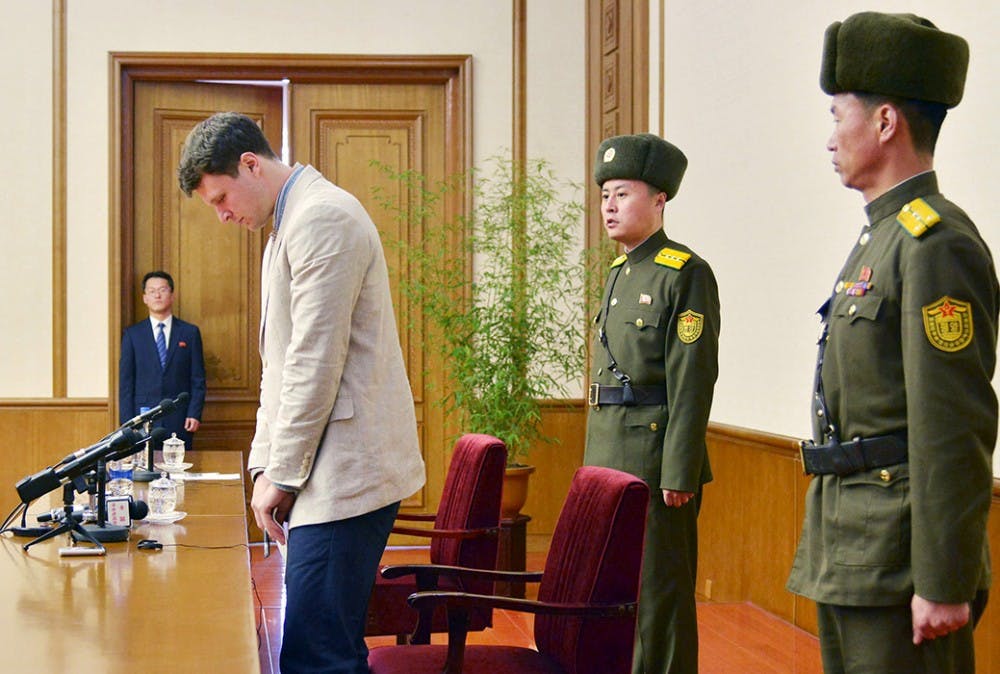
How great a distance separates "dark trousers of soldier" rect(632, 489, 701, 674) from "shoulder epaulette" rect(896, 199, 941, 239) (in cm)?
154

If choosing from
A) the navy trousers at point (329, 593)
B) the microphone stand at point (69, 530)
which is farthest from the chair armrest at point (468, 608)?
the microphone stand at point (69, 530)

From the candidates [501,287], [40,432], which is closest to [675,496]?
[501,287]

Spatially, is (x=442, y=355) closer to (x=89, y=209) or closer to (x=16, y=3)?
(x=89, y=209)

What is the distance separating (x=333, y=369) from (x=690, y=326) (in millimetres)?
1252

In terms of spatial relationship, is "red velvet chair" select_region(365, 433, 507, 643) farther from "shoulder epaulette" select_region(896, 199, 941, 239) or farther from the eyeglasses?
the eyeglasses

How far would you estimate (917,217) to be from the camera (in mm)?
1866

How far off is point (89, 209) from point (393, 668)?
509 centimetres

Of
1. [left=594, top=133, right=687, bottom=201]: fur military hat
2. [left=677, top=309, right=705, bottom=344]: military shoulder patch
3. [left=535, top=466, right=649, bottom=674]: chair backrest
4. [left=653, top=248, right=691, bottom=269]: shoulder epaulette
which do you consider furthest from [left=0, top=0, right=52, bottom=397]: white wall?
[left=535, top=466, right=649, bottom=674]: chair backrest

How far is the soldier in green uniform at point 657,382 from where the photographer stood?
3221 mm

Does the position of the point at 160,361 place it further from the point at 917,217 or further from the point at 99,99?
the point at 917,217

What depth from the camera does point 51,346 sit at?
689 centimetres

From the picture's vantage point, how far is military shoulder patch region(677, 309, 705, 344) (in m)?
3.25

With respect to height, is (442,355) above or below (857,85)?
below

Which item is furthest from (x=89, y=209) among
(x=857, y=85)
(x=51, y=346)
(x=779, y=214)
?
(x=857, y=85)
